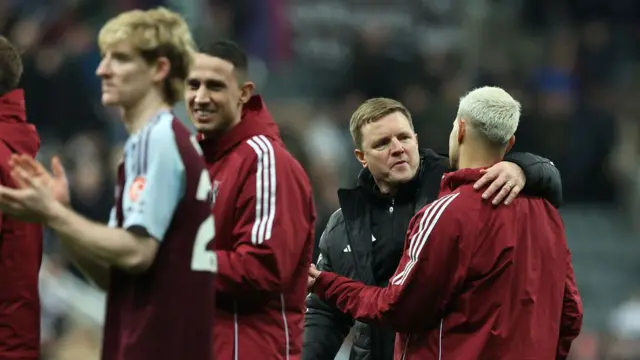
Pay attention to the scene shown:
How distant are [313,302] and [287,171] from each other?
1133 mm

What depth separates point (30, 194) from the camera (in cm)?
366

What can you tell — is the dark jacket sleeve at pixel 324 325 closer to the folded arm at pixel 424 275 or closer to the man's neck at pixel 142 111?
the folded arm at pixel 424 275

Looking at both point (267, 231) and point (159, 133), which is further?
point (267, 231)

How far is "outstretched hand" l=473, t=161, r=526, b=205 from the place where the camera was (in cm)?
484


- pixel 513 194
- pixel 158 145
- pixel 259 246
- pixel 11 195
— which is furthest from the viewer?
pixel 513 194

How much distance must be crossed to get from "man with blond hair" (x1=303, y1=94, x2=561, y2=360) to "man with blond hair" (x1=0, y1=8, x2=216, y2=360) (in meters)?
1.75

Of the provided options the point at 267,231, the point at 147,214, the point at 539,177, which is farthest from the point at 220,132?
the point at 147,214

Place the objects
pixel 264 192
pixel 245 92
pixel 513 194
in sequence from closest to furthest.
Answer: pixel 264 192 → pixel 513 194 → pixel 245 92

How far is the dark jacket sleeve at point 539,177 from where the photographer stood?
5.00 m

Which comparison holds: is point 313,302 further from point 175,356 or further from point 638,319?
point 638,319

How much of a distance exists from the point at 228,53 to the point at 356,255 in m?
1.03

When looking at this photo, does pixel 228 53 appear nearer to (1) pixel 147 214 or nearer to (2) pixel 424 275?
(2) pixel 424 275

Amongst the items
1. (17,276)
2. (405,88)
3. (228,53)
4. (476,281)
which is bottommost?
(17,276)

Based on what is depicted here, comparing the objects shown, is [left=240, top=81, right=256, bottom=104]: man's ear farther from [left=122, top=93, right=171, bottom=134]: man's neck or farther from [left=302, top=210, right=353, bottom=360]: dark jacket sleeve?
[left=122, top=93, right=171, bottom=134]: man's neck
